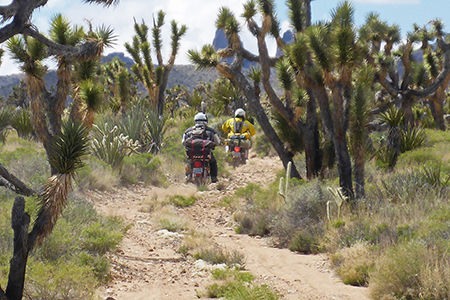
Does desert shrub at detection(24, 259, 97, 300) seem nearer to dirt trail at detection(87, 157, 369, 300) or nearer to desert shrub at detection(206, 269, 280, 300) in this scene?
dirt trail at detection(87, 157, 369, 300)

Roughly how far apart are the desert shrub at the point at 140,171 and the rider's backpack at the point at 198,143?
2955 millimetres

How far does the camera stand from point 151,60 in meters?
23.0

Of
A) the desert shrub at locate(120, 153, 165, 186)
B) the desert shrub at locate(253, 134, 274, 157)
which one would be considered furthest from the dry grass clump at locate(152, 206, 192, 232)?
the desert shrub at locate(253, 134, 274, 157)

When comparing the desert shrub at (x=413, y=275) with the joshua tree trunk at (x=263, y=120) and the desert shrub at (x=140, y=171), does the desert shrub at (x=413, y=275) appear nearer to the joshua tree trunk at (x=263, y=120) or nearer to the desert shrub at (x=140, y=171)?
the joshua tree trunk at (x=263, y=120)

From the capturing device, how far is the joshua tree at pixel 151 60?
901 inches

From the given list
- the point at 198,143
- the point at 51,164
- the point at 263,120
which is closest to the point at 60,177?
the point at 51,164

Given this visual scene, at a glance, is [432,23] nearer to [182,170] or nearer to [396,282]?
[182,170]

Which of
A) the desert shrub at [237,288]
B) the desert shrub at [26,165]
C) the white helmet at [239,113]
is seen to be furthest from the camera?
the white helmet at [239,113]

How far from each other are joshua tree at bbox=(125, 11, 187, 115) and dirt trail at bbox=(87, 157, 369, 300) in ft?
42.9

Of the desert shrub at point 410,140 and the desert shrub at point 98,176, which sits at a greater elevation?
the desert shrub at point 410,140

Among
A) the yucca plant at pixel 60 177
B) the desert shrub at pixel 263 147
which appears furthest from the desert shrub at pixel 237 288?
the desert shrub at pixel 263 147

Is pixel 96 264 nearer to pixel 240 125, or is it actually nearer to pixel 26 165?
pixel 26 165

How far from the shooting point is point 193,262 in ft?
22.3

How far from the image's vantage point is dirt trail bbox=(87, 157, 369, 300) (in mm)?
5551
